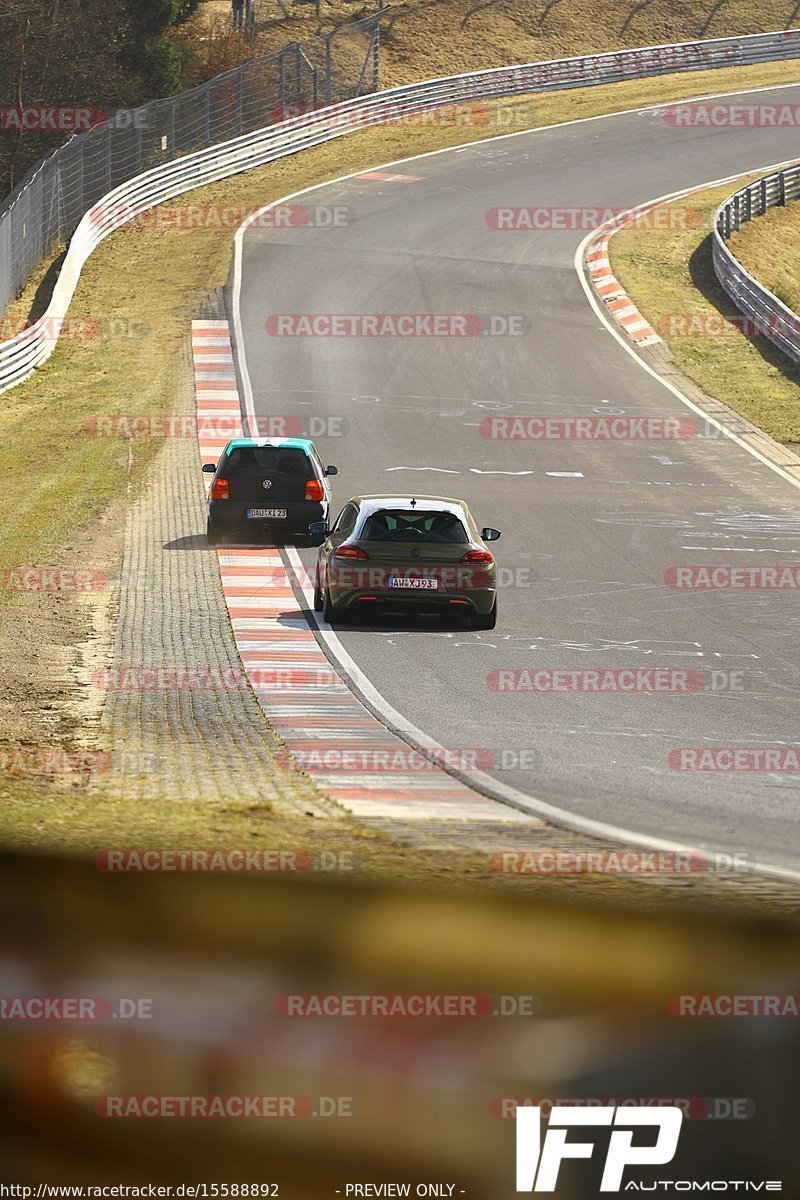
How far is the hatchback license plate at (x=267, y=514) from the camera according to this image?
2269 cm

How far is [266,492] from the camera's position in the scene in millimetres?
22875

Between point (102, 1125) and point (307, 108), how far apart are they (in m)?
61.1

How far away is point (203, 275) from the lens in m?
44.8

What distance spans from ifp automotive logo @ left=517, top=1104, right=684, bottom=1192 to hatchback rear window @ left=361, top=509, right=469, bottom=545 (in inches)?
548

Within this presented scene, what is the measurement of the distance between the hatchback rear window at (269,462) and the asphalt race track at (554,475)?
10.3 ft

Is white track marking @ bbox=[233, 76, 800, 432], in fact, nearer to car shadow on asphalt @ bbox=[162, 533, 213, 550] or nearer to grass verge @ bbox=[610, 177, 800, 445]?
grass verge @ bbox=[610, 177, 800, 445]

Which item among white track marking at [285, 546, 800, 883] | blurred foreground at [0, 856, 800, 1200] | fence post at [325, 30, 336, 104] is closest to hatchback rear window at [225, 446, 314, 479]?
white track marking at [285, 546, 800, 883]

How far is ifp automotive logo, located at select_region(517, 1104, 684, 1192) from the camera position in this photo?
12.4ft

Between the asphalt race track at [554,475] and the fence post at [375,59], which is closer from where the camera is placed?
the asphalt race track at [554,475]

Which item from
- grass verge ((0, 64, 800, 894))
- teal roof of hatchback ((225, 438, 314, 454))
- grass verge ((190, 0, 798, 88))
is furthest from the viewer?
grass verge ((190, 0, 798, 88))

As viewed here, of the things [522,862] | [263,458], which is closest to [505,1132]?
[522,862]

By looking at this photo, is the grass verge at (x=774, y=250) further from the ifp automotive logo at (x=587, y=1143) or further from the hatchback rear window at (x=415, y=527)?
the ifp automotive logo at (x=587, y=1143)

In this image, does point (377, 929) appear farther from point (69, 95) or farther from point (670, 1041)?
point (69, 95)

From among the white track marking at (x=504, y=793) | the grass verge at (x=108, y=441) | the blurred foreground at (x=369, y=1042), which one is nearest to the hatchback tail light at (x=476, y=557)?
the white track marking at (x=504, y=793)
